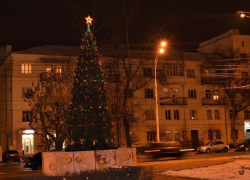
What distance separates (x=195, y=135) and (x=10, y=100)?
28.2m

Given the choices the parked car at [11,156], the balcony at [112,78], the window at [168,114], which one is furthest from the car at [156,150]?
the window at [168,114]

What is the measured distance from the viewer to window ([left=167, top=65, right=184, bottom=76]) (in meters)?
61.6

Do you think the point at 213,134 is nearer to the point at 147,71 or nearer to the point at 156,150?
the point at 147,71

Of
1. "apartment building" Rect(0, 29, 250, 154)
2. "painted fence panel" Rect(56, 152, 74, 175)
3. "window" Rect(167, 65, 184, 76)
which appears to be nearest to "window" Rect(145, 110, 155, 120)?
"apartment building" Rect(0, 29, 250, 154)

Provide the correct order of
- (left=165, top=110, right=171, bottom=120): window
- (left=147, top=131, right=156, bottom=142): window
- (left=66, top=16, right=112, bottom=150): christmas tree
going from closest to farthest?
1. (left=66, top=16, right=112, bottom=150): christmas tree
2. (left=147, top=131, right=156, bottom=142): window
3. (left=165, top=110, right=171, bottom=120): window

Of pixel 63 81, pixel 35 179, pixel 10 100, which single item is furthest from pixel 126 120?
pixel 35 179

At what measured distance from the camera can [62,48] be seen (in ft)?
207

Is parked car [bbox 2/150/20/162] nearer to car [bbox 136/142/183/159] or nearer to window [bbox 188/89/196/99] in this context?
car [bbox 136/142/183/159]

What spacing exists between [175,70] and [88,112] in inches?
1711

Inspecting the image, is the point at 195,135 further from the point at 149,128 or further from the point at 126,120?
the point at 126,120

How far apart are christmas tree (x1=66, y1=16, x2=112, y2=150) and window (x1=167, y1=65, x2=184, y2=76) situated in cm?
4120

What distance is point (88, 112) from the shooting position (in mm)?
20031

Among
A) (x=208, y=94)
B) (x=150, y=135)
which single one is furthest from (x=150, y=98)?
(x=208, y=94)

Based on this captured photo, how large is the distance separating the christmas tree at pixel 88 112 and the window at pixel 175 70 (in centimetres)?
4120
